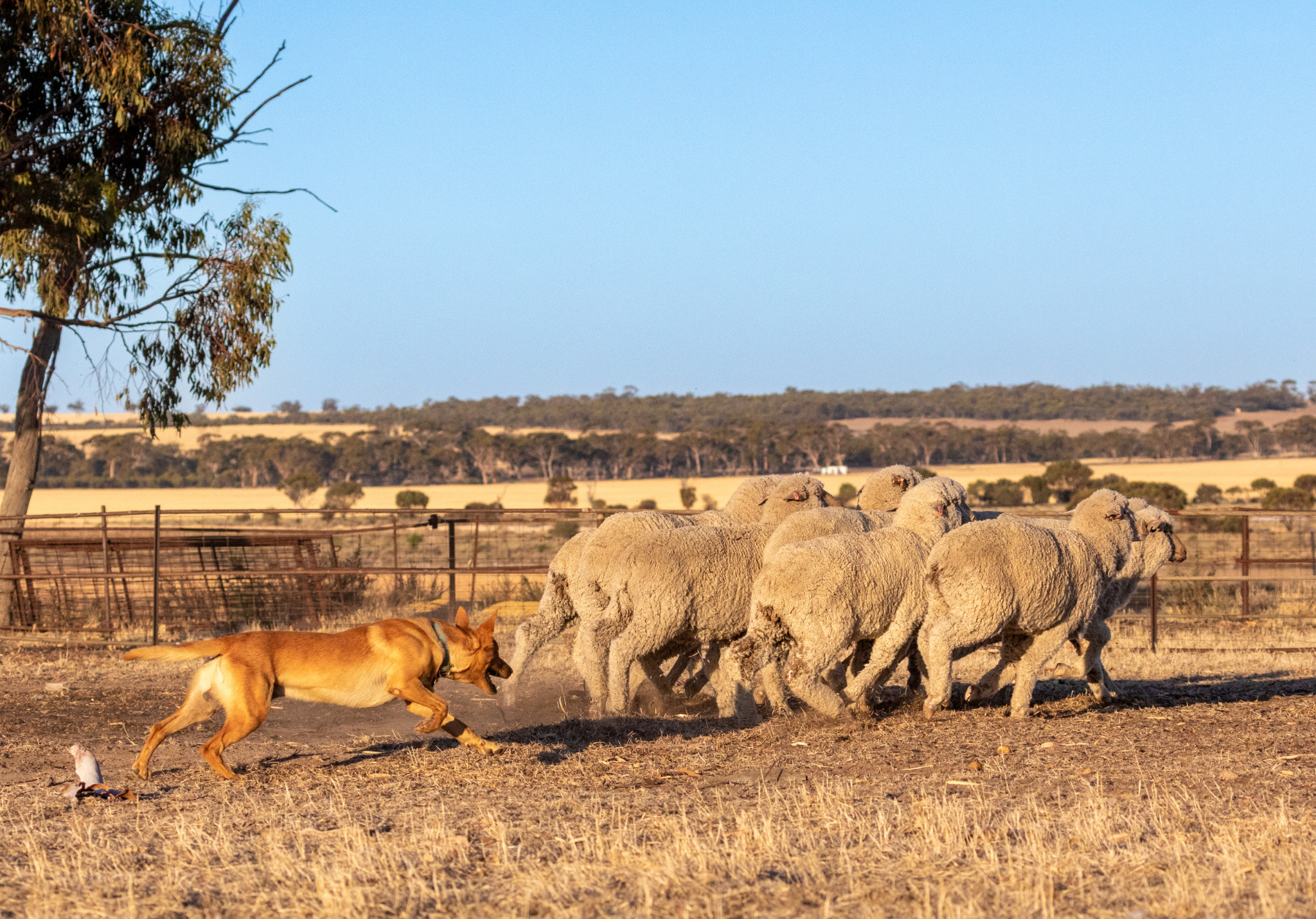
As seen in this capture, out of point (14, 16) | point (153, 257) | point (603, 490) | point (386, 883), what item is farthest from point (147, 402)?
point (603, 490)

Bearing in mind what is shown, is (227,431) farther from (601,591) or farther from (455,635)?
(455,635)

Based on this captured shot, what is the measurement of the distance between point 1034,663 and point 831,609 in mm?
1789

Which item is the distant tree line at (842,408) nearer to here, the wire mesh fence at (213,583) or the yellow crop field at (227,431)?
the yellow crop field at (227,431)

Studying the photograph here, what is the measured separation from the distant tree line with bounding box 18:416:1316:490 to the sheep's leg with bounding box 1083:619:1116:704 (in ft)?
182

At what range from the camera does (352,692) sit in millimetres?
7301

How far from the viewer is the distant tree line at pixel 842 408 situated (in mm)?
105750

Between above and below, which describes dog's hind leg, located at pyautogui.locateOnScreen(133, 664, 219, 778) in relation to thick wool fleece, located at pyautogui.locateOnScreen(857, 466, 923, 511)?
below

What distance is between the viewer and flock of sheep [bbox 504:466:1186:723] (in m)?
8.75

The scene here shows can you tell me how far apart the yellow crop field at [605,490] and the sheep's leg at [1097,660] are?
3245cm

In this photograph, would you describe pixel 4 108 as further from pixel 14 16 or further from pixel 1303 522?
pixel 1303 522

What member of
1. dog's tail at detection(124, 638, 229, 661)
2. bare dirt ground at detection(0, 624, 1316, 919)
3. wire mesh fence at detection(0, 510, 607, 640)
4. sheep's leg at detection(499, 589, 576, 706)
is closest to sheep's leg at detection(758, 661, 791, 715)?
bare dirt ground at detection(0, 624, 1316, 919)

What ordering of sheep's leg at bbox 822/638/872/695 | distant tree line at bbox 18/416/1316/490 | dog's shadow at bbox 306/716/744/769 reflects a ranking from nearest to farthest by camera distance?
dog's shadow at bbox 306/716/744/769, sheep's leg at bbox 822/638/872/695, distant tree line at bbox 18/416/1316/490

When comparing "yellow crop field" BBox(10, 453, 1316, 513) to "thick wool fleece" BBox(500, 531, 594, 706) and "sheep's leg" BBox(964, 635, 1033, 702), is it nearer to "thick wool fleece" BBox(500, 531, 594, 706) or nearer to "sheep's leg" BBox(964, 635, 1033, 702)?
"thick wool fleece" BBox(500, 531, 594, 706)

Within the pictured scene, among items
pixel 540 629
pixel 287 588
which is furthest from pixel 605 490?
pixel 540 629
